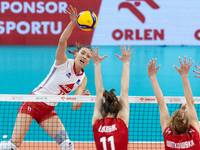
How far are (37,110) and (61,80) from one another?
63 cm

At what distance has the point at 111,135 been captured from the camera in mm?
3545

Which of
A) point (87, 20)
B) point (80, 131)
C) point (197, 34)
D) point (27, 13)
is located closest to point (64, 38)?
point (87, 20)

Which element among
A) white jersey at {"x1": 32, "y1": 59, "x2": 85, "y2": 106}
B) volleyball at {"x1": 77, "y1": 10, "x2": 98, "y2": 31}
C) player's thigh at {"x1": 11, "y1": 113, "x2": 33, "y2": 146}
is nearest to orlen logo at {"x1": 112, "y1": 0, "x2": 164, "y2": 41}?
volleyball at {"x1": 77, "y1": 10, "x2": 98, "y2": 31}

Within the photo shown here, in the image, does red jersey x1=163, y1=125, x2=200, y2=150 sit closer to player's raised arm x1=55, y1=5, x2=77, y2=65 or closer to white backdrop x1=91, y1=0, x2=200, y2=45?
player's raised arm x1=55, y1=5, x2=77, y2=65

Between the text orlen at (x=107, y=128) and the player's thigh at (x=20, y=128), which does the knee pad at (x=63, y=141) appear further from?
the text orlen at (x=107, y=128)

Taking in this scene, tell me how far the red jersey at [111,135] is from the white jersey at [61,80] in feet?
5.27

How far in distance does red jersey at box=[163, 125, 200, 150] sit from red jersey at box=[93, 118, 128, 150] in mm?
521

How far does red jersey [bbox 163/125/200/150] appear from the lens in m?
3.38

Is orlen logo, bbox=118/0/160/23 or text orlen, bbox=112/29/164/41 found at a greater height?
orlen logo, bbox=118/0/160/23

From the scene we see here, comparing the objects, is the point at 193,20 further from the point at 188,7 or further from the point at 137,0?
the point at 137,0

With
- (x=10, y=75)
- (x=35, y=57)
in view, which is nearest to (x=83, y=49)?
(x=10, y=75)

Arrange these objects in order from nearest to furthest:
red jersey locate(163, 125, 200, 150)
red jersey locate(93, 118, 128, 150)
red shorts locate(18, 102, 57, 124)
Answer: red jersey locate(163, 125, 200, 150)
red jersey locate(93, 118, 128, 150)
red shorts locate(18, 102, 57, 124)

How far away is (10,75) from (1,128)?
19.4 ft

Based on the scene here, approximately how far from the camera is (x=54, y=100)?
4.99 meters
